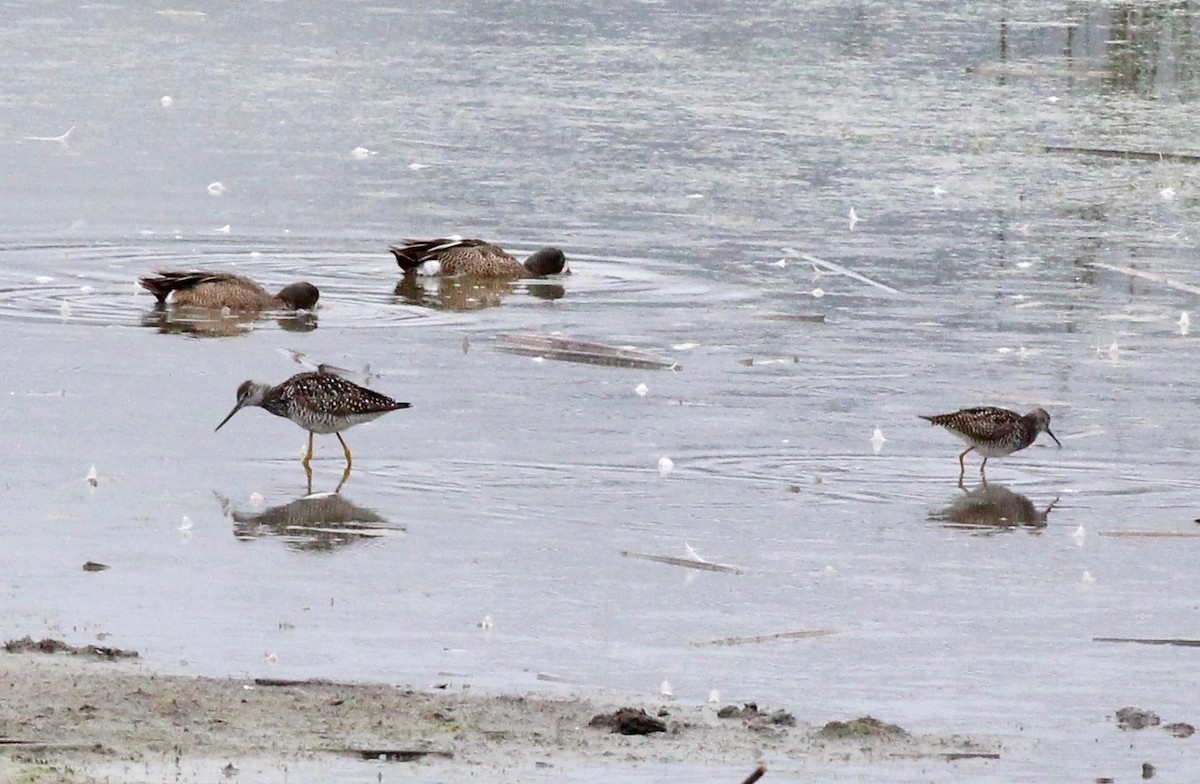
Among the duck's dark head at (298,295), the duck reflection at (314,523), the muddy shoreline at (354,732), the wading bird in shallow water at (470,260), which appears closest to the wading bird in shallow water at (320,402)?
the duck reflection at (314,523)

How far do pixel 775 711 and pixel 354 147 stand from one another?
43.8 ft

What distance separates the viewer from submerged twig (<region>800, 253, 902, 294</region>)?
16.0 metres

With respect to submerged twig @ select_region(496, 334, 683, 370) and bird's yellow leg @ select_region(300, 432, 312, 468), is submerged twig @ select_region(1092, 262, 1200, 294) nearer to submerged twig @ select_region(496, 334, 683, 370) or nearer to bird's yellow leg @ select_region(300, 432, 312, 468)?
submerged twig @ select_region(496, 334, 683, 370)

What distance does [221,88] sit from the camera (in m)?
23.0

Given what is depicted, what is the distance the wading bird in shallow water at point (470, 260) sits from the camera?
642 inches

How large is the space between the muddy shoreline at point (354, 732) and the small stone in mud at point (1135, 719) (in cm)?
63

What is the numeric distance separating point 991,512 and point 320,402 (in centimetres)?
327

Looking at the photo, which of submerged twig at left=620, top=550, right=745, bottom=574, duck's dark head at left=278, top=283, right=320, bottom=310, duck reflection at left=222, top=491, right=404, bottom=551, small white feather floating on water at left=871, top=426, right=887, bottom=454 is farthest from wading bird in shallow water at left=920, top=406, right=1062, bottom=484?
duck's dark head at left=278, top=283, right=320, bottom=310

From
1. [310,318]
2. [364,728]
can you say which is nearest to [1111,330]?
[310,318]

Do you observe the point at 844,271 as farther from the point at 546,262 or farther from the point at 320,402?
the point at 320,402

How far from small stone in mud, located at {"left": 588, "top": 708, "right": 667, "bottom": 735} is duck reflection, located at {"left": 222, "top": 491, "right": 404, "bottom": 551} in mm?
2625

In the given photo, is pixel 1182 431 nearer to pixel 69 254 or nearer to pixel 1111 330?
pixel 1111 330

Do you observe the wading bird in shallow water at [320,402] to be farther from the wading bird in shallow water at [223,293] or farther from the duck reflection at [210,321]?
the wading bird in shallow water at [223,293]

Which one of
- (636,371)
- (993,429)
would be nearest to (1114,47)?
(636,371)
